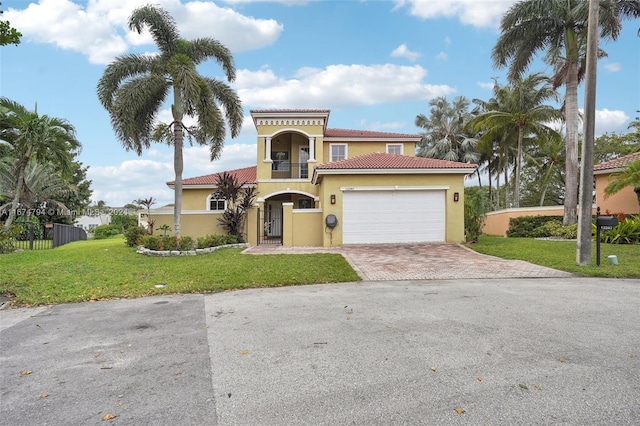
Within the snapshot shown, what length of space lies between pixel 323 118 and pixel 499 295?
1660 centimetres

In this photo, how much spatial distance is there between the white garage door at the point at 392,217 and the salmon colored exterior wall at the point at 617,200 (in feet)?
30.0

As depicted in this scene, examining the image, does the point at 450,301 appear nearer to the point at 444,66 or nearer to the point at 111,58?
the point at 444,66

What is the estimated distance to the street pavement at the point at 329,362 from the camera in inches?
111

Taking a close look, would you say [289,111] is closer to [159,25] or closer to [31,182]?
[159,25]

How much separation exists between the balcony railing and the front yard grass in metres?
11.2

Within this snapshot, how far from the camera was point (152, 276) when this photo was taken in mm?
9172

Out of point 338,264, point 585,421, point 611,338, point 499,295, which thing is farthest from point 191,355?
point 338,264

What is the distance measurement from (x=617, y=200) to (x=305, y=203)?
654 inches

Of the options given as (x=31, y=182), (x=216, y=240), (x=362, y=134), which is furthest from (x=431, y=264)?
(x=31, y=182)

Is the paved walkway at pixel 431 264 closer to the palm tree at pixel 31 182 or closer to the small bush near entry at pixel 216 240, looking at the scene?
the small bush near entry at pixel 216 240

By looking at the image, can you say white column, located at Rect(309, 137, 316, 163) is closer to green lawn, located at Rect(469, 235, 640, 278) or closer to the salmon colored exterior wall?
green lawn, located at Rect(469, 235, 640, 278)

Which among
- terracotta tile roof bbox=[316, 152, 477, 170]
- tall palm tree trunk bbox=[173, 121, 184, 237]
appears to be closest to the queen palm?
tall palm tree trunk bbox=[173, 121, 184, 237]

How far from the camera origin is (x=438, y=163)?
16.2 m

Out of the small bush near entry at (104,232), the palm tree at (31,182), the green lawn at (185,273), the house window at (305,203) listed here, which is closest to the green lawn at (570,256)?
the green lawn at (185,273)
